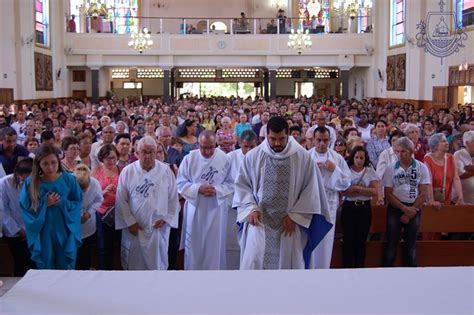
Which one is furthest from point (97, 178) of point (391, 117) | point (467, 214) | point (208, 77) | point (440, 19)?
point (208, 77)

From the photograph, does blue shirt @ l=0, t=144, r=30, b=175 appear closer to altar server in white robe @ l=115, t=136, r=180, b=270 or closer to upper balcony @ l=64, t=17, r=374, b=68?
altar server in white robe @ l=115, t=136, r=180, b=270

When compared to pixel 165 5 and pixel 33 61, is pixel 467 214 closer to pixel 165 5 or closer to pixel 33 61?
pixel 33 61

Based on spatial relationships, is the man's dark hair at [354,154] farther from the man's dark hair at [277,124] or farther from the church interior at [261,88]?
the man's dark hair at [277,124]

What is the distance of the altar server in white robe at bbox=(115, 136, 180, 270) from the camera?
666 cm

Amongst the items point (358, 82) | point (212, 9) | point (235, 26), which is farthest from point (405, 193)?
point (212, 9)

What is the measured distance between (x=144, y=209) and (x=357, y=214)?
246 cm

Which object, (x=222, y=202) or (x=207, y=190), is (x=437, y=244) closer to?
(x=222, y=202)

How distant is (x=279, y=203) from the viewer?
19.7 ft

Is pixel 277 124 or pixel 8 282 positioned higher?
pixel 277 124

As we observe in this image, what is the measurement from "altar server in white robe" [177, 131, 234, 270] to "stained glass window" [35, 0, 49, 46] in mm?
22403

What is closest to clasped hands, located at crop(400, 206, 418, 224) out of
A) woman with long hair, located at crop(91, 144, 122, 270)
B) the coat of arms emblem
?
woman with long hair, located at crop(91, 144, 122, 270)

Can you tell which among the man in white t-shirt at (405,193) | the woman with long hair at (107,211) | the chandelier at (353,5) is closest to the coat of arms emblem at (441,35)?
the chandelier at (353,5)

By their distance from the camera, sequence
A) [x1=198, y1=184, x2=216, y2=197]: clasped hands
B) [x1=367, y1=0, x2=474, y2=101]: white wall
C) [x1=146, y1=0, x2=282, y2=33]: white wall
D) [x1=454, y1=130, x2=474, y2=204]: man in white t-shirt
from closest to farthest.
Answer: [x1=198, y1=184, x2=216, y2=197]: clasped hands, [x1=454, y1=130, x2=474, y2=204]: man in white t-shirt, [x1=367, y1=0, x2=474, y2=101]: white wall, [x1=146, y1=0, x2=282, y2=33]: white wall

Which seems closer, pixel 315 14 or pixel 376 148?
pixel 376 148
